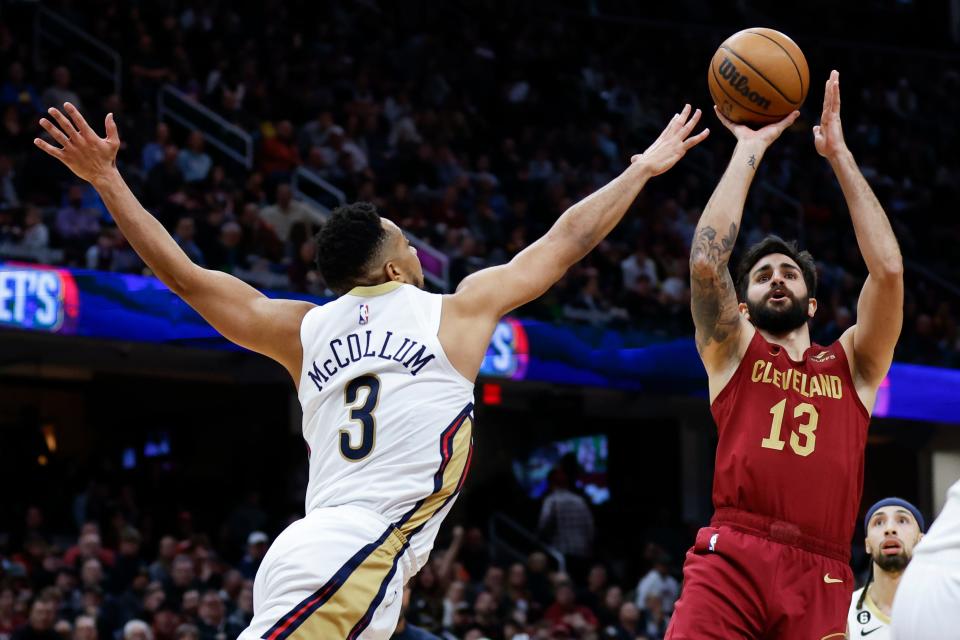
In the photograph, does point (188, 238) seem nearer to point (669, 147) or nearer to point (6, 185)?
point (6, 185)

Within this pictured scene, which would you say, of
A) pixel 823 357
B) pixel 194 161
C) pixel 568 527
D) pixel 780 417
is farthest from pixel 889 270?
pixel 568 527

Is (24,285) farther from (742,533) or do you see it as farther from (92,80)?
(742,533)

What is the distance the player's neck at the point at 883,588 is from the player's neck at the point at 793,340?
199 cm

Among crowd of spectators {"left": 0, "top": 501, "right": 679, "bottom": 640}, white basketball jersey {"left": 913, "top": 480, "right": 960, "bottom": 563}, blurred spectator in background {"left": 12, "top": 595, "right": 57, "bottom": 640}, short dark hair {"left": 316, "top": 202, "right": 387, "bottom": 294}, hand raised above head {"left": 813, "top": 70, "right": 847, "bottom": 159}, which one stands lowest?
blurred spectator in background {"left": 12, "top": 595, "right": 57, "bottom": 640}

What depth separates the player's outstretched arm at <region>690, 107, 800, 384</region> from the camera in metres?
5.53

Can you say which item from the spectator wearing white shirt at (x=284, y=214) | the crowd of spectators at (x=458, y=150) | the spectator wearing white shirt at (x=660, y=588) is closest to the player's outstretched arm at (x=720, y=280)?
the crowd of spectators at (x=458, y=150)

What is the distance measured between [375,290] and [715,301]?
133 cm

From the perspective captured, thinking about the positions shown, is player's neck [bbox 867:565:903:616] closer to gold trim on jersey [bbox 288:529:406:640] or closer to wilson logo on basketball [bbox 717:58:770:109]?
wilson logo on basketball [bbox 717:58:770:109]

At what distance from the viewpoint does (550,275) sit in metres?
4.94

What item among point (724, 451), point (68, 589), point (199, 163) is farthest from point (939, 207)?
point (724, 451)

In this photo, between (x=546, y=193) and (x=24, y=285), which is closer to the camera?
(x=24, y=285)

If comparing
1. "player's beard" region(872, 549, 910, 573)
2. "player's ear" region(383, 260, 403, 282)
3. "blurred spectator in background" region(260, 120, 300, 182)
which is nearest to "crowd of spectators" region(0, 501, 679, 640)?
"blurred spectator in background" region(260, 120, 300, 182)

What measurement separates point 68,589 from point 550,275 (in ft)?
28.3

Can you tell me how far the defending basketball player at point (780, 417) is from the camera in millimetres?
5246
